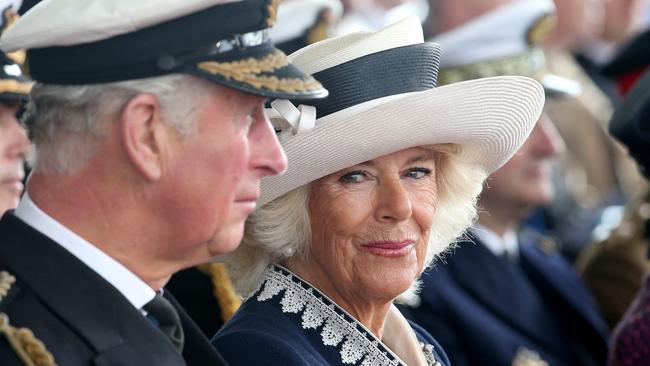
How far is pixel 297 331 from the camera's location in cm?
362

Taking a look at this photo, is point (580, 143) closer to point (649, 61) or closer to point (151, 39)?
point (649, 61)

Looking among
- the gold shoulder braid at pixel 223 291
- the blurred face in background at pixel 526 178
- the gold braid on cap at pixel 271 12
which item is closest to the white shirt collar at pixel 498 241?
the blurred face in background at pixel 526 178

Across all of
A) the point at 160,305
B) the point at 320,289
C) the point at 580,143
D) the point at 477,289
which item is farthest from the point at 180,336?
the point at 580,143

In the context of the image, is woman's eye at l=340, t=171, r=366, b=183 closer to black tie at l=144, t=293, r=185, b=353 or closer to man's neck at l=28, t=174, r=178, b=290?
black tie at l=144, t=293, r=185, b=353

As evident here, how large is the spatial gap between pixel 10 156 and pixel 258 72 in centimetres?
135

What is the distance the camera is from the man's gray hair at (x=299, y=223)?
149 inches

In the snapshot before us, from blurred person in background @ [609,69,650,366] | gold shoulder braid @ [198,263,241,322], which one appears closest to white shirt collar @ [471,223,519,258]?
blurred person in background @ [609,69,650,366]

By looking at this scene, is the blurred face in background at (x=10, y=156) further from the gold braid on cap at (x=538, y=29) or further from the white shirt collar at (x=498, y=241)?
the gold braid on cap at (x=538, y=29)

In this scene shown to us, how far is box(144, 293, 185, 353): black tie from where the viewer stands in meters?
2.88

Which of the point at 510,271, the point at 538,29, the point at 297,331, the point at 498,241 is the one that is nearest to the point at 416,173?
the point at 297,331

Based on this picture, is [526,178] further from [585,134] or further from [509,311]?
[585,134]

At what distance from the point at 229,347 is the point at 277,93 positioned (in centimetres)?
95

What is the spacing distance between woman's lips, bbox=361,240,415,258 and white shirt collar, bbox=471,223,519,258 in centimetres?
246

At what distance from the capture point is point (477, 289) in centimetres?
609
